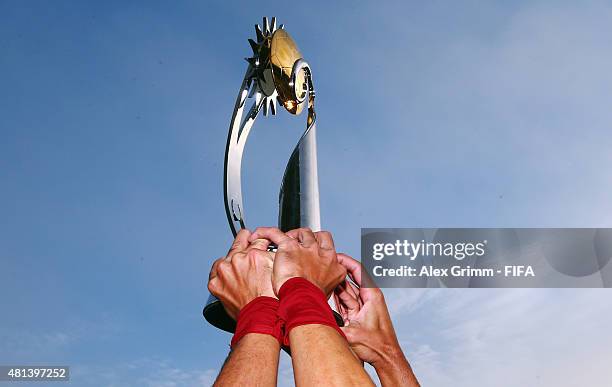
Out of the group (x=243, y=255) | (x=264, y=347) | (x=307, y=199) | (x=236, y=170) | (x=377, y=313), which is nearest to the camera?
(x=264, y=347)

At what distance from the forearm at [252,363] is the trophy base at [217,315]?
0.69 meters

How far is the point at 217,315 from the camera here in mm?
2281

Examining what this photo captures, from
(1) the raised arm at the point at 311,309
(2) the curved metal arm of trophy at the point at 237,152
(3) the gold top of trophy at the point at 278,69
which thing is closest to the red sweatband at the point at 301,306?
(1) the raised arm at the point at 311,309

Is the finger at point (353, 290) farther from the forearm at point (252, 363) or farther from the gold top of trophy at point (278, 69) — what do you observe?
the gold top of trophy at point (278, 69)

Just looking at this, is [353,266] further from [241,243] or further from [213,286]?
[213,286]

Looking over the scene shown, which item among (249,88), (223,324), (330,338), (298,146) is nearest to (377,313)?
(223,324)

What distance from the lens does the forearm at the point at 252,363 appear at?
133 cm

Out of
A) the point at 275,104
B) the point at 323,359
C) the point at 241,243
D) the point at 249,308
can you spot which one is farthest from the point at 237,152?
the point at 323,359

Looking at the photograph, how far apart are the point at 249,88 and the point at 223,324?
6.35 feet

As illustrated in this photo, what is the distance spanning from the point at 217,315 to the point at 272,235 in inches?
26.4

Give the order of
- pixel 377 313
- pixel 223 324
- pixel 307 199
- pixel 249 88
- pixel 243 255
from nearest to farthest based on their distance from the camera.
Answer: pixel 243 255 → pixel 377 313 → pixel 223 324 → pixel 307 199 → pixel 249 88

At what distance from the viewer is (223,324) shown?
238 cm

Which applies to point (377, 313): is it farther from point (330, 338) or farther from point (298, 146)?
point (298, 146)

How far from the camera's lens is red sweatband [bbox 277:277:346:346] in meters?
1.36
